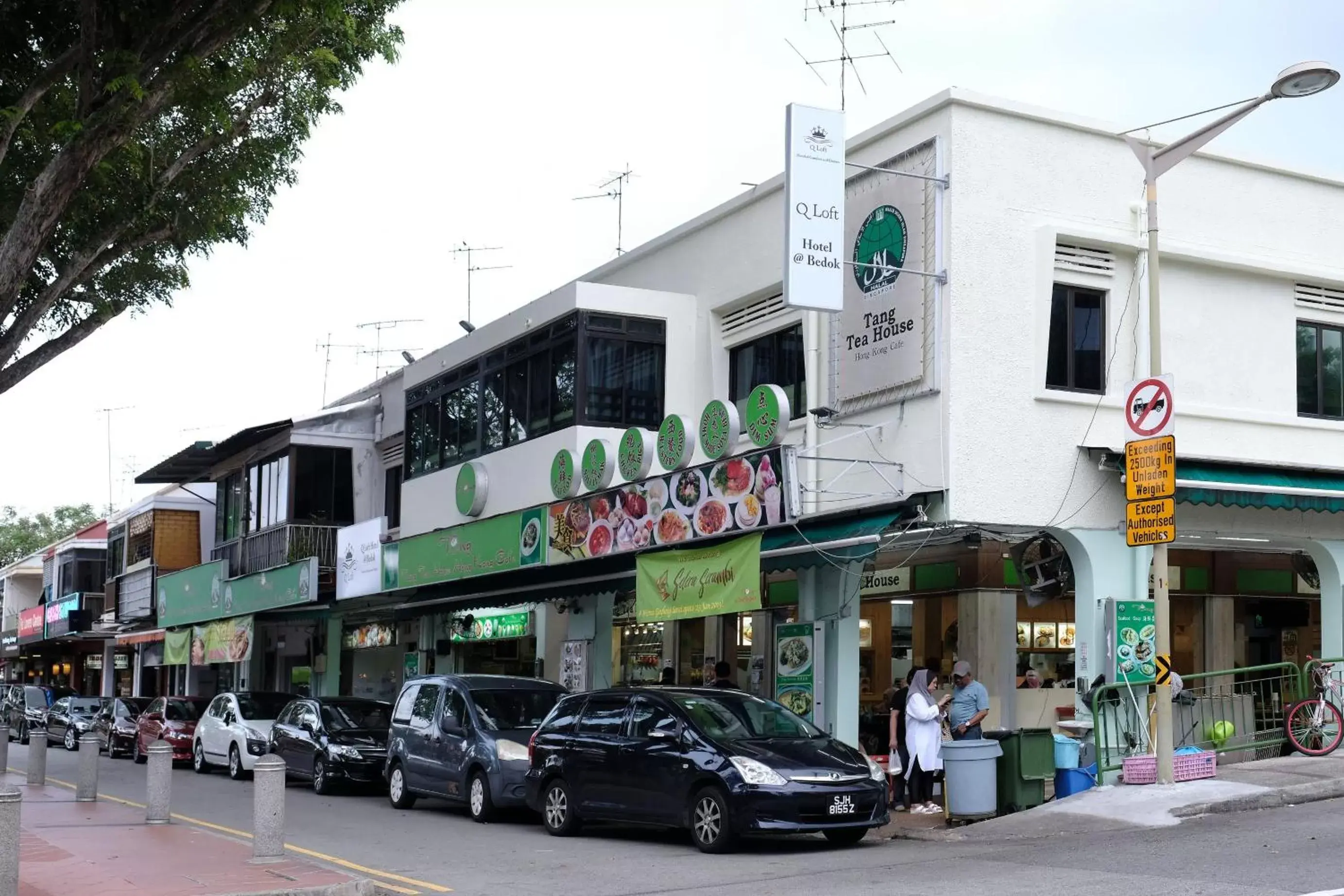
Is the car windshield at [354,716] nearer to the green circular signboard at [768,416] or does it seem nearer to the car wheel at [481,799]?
the car wheel at [481,799]

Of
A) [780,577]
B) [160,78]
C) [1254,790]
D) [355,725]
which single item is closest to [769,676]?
[780,577]

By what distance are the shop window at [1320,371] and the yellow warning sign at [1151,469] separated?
476 centimetres

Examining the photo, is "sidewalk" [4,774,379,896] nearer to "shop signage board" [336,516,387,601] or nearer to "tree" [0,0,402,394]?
"tree" [0,0,402,394]

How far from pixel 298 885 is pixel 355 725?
11.5 meters

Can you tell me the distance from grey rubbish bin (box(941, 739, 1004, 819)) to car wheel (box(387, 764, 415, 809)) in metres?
7.62

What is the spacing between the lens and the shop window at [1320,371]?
19.0 meters

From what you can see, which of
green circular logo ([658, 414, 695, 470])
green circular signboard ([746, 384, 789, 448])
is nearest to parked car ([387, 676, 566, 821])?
green circular logo ([658, 414, 695, 470])

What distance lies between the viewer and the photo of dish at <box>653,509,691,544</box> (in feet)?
61.4

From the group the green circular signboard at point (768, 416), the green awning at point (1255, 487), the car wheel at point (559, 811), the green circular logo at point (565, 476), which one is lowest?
the car wheel at point (559, 811)

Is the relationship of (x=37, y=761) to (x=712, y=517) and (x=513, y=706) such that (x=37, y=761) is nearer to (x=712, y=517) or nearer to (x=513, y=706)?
(x=513, y=706)

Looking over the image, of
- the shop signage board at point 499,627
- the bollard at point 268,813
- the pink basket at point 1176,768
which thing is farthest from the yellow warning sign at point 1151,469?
the shop signage board at point 499,627

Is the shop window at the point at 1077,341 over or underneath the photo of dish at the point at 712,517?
over

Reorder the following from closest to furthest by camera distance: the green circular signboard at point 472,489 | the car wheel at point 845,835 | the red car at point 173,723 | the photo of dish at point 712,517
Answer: the car wheel at point 845,835 < the photo of dish at point 712,517 < the green circular signboard at point 472,489 < the red car at point 173,723

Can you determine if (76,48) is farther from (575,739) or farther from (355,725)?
(355,725)
